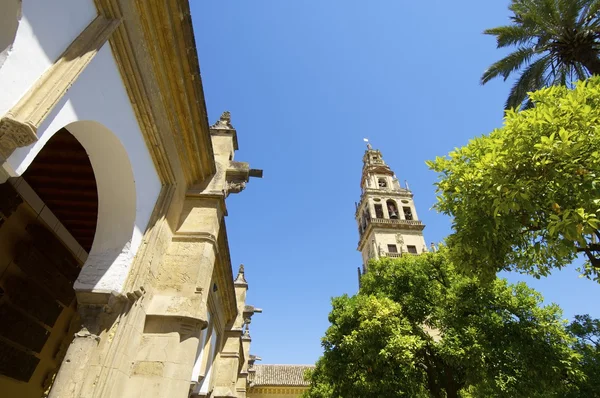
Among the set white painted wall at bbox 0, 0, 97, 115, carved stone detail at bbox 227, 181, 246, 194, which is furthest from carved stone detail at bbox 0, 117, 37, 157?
carved stone detail at bbox 227, 181, 246, 194

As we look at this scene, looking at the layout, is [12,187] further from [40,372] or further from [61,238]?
[40,372]

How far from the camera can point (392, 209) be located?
37.8m

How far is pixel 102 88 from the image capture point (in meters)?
3.04

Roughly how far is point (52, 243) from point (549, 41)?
13.3 metres

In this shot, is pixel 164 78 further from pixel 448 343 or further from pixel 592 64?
pixel 448 343

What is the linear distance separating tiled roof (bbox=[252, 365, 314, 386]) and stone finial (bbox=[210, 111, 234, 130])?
33868 mm

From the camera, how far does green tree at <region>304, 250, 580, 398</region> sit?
1022 cm

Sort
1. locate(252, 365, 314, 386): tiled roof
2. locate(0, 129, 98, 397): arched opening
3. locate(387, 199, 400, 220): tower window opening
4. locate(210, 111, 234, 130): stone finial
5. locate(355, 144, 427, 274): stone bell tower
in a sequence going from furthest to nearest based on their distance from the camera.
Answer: locate(387, 199, 400, 220): tower window opening, locate(252, 365, 314, 386): tiled roof, locate(355, 144, 427, 274): stone bell tower, locate(210, 111, 234, 130): stone finial, locate(0, 129, 98, 397): arched opening

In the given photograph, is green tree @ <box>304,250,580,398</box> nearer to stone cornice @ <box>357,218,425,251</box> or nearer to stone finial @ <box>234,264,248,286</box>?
stone finial @ <box>234,264,248,286</box>

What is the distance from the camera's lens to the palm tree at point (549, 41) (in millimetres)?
8102

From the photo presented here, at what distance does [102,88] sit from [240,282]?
1128 centimetres

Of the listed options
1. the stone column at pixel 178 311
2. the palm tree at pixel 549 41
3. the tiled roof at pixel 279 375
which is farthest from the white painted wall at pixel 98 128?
the tiled roof at pixel 279 375

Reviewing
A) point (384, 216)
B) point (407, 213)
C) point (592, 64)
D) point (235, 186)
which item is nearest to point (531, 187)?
point (235, 186)

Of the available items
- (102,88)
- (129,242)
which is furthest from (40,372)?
(102,88)
